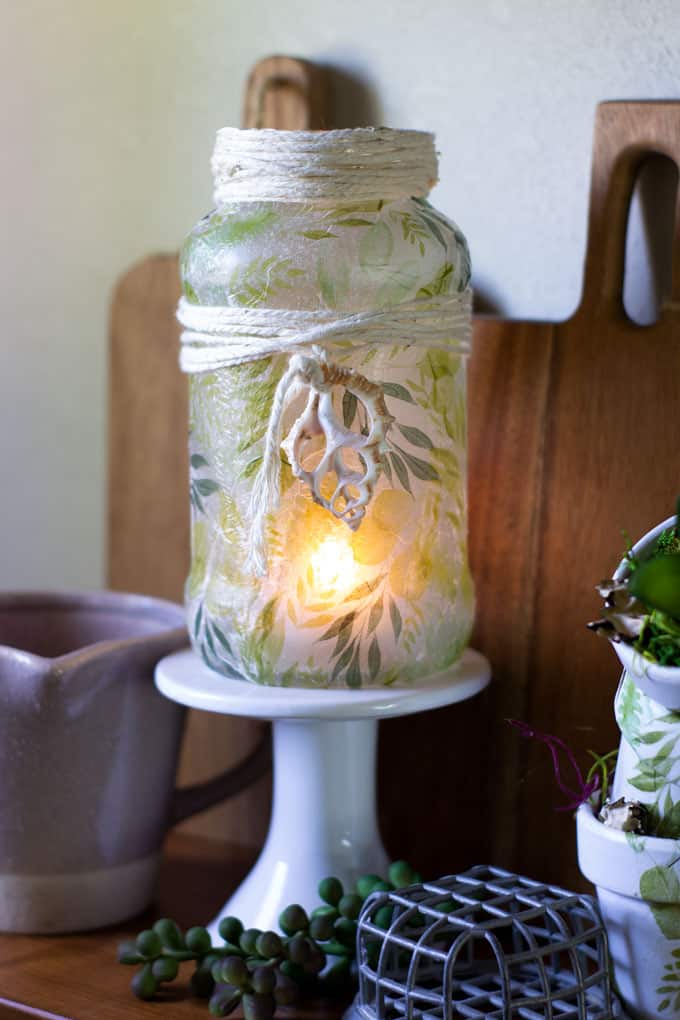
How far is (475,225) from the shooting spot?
79 centimetres

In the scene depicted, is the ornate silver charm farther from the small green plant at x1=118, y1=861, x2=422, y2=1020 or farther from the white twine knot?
the small green plant at x1=118, y1=861, x2=422, y2=1020

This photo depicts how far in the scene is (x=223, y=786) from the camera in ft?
2.74

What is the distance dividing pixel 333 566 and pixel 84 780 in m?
0.20

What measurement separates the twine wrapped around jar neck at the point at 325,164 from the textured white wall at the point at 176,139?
129 millimetres

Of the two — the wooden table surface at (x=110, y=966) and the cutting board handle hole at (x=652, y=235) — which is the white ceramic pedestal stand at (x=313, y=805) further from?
the cutting board handle hole at (x=652, y=235)

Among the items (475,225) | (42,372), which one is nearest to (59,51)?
(42,372)

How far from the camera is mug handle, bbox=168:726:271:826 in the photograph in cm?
82

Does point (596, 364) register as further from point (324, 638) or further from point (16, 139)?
point (16, 139)

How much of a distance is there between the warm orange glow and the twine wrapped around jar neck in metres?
0.16

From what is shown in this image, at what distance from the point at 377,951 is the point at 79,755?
0.20m

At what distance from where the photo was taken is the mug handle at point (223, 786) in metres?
0.82

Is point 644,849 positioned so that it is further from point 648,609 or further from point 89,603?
point 89,603

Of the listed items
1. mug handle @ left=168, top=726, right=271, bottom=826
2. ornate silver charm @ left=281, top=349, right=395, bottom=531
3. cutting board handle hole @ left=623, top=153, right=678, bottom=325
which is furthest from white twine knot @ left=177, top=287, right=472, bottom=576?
mug handle @ left=168, top=726, right=271, bottom=826

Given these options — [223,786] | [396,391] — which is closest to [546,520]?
[396,391]
